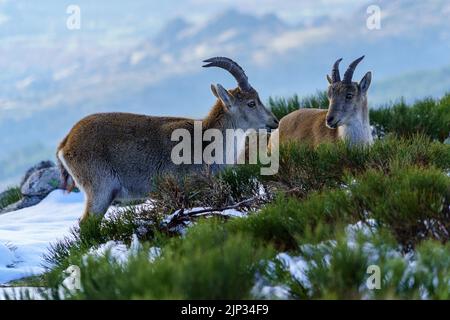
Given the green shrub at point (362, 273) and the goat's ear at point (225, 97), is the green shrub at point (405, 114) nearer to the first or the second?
the goat's ear at point (225, 97)

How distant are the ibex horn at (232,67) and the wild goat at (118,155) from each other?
1 cm

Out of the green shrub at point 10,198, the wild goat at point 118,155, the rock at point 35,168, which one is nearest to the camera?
the wild goat at point 118,155

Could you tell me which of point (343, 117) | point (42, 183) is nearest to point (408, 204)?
point (343, 117)

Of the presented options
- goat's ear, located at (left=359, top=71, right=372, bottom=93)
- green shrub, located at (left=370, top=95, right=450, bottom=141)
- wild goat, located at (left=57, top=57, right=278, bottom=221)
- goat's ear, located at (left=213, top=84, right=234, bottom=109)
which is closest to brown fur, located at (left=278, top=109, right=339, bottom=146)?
goat's ear, located at (left=359, top=71, right=372, bottom=93)

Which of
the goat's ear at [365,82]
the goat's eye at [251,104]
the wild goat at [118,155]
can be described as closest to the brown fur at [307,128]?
the goat's ear at [365,82]

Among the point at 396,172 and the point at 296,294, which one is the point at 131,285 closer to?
the point at 296,294

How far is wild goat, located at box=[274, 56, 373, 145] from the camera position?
13.3m

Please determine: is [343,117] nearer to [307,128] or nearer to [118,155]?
[307,128]

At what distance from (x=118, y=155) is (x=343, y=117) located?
12.2 feet

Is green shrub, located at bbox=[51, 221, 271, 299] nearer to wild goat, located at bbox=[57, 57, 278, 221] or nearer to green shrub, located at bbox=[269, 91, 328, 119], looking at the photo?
wild goat, located at bbox=[57, 57, 278, 221]

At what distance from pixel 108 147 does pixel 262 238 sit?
4.04 metres

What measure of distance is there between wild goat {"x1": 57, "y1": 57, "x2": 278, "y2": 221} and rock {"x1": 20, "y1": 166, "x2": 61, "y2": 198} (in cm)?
456

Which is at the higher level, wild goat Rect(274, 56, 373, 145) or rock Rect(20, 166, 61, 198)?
wild goat Rect(274, 56, 373, 145)

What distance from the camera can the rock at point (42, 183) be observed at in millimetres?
15906
